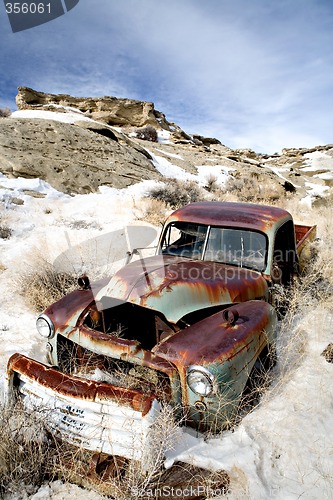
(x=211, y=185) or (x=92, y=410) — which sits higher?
(x=211, y=185)

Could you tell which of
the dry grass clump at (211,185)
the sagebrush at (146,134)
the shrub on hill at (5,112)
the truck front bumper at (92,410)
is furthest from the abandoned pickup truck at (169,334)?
the shrub on hill at (5,112)

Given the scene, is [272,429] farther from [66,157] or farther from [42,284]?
[66,157]

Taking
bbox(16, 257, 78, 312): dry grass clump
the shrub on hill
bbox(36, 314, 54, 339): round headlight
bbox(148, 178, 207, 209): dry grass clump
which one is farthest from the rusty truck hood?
the shrub on hill

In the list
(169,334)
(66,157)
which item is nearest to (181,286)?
(169,334)

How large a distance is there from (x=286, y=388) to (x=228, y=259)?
139 cm

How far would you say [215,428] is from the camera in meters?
2.25

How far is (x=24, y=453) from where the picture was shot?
6.59ft

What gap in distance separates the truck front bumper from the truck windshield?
1.94 metres

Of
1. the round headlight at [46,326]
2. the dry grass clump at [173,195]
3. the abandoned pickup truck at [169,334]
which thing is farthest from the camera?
the dry grass clump at [173,195]

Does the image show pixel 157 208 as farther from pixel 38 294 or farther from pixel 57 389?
pixel 57 389

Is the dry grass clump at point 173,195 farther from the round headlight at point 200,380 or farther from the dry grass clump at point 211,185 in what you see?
the round headlight at point 200,380

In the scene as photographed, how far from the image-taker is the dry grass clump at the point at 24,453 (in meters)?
1.92

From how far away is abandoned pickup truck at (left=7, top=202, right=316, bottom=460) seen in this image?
2064 millimetres

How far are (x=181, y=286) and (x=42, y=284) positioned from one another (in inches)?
110
